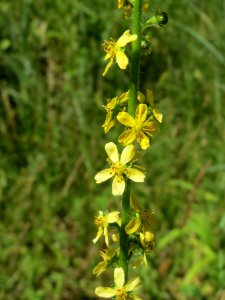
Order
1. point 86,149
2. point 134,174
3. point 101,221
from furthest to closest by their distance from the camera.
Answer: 1. point 86,149
2. point 101,221
3. point 134,174

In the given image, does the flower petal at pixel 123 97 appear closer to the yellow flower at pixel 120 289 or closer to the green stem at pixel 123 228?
the green stem at pixel 123 228

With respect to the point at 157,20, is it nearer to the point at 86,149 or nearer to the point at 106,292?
the point at 106,292

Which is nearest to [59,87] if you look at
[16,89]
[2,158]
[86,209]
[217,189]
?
[16,89]

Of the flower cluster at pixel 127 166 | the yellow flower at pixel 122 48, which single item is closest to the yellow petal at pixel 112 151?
the flower cluster at pixel 127 166

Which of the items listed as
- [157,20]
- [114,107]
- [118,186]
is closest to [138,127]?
[114,107]

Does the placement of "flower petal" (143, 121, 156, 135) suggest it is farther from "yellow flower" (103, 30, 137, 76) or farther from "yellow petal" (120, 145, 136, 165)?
"yellow flower" (103, 30, 137, 76)

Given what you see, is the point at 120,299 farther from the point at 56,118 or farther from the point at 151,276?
the point at 56,118
